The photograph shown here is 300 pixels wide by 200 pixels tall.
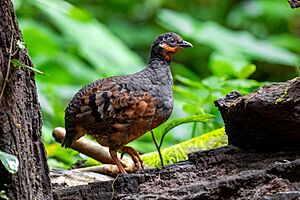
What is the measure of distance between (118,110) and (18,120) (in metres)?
0.65

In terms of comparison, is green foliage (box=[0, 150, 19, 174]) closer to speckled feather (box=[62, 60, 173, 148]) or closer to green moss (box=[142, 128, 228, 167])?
speckled feather (box=[62, 60, 173, 148])

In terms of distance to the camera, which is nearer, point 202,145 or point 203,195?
point 203,195

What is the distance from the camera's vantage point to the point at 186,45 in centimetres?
323

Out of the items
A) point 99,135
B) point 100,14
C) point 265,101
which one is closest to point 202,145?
point 99,135

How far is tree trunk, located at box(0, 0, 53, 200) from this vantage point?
7.35ft

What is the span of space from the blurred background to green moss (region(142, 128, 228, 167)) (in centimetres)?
38

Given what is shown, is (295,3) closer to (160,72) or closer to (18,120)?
(160,72)

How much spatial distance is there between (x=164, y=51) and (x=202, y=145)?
617 mm

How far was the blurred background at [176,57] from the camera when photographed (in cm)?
455

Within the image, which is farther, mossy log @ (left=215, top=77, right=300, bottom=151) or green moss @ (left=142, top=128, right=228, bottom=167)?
green moss @ (left=142, top=128, right=228, bottom=167)

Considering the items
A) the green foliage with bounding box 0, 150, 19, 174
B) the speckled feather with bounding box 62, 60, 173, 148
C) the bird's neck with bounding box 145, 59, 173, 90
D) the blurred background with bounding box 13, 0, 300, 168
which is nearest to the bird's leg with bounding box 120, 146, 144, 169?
the speckled feather with bounding box 62, 60, 173, 148

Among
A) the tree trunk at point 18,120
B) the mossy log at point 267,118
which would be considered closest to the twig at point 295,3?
the mossy log at point 267,118

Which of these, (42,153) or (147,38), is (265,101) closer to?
(42,153)

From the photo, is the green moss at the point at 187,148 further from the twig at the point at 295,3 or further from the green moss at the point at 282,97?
the twig at the point at 295,3
